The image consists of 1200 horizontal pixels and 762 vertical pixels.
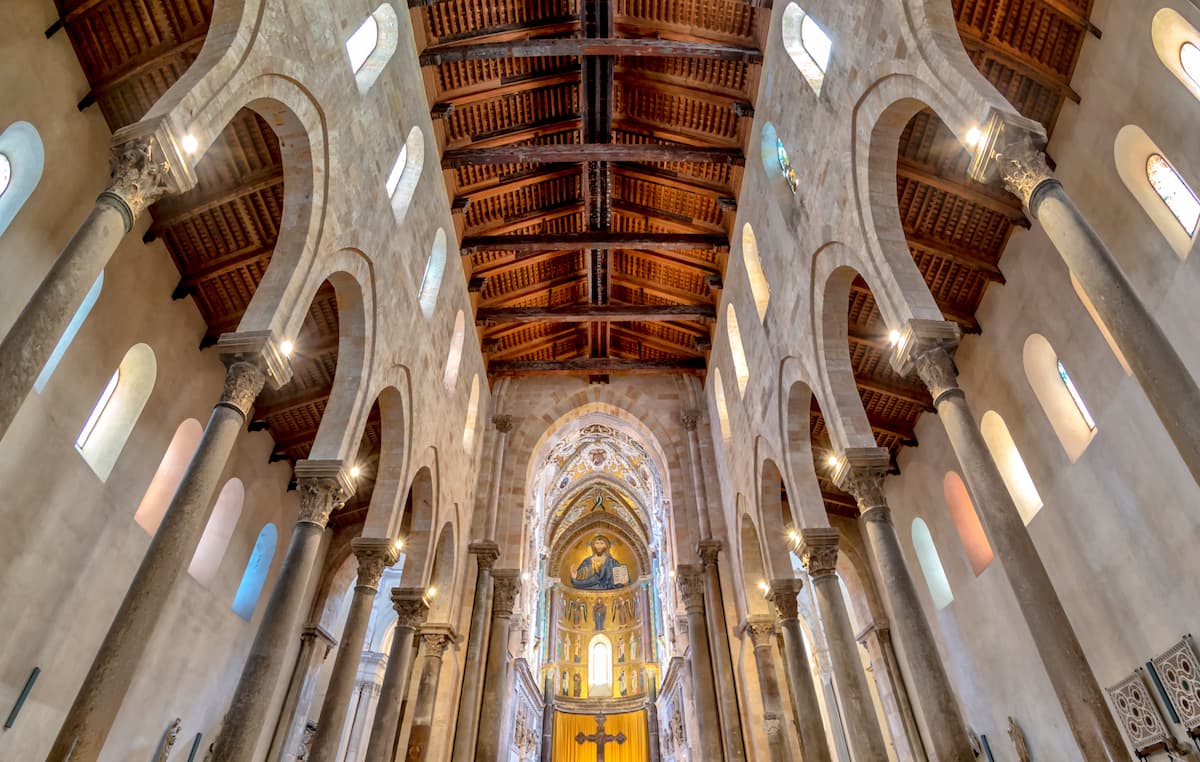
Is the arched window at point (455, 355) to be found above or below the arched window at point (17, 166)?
above

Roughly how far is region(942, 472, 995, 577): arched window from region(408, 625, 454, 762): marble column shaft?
9960 millimetres

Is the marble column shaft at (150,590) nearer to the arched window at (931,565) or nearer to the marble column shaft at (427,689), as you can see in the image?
the marble column shaft at (427,689)

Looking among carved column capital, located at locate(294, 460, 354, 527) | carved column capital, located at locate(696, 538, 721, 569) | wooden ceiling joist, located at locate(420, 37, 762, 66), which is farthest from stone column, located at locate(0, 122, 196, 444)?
carved column capital, located at locate(696, 538, 721, 569)

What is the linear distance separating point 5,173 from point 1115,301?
10.3 meters

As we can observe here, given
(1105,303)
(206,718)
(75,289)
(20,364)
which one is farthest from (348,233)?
(206,718)

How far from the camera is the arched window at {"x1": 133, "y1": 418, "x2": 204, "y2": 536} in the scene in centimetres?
959

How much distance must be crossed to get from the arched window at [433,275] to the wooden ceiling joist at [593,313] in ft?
10.1

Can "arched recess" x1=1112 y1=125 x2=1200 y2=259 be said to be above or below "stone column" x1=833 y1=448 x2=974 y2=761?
above

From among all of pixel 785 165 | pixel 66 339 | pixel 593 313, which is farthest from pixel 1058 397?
pixel 66 339

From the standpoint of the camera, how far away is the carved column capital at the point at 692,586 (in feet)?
47.0

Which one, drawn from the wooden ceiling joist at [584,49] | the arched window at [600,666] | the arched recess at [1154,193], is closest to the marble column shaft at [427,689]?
the wooden ceiling joist at [584,49]

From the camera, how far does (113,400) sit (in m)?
8.98

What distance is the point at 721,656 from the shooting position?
1345cm

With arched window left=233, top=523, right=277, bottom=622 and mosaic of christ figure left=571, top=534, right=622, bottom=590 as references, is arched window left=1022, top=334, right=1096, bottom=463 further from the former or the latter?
mosaic of christ figure left=571, top=534, right=622, bottom=590
